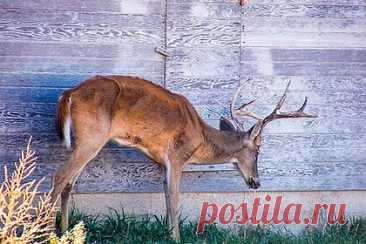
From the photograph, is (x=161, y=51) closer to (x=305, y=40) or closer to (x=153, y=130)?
(x=153, y=130)

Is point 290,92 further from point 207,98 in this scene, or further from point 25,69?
point 25,69

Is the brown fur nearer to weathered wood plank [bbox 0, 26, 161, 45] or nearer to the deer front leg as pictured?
the deer front leg

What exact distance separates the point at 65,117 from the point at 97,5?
1.17m

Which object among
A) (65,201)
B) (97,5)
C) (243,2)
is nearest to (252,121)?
(243,2)

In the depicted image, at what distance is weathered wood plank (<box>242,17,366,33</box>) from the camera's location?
25.9 ft

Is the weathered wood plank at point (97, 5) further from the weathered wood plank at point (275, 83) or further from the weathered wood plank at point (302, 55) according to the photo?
the weathered wood plank at point (302, 55)

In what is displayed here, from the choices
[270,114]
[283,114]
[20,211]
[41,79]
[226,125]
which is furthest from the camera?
[226,125]

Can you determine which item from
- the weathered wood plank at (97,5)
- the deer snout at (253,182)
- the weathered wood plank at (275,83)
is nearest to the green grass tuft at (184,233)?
the deer snout at (253,182)

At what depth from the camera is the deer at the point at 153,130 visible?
22.7ft

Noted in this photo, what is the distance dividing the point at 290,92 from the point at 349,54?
29.0 inches

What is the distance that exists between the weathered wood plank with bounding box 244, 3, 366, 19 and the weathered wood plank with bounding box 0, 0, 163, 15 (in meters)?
0.96

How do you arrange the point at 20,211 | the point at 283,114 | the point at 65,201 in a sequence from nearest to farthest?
the point at 20,211 < the point at 65,201 < the point at 283,114

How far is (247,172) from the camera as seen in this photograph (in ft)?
25.6

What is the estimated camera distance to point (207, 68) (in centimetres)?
779
